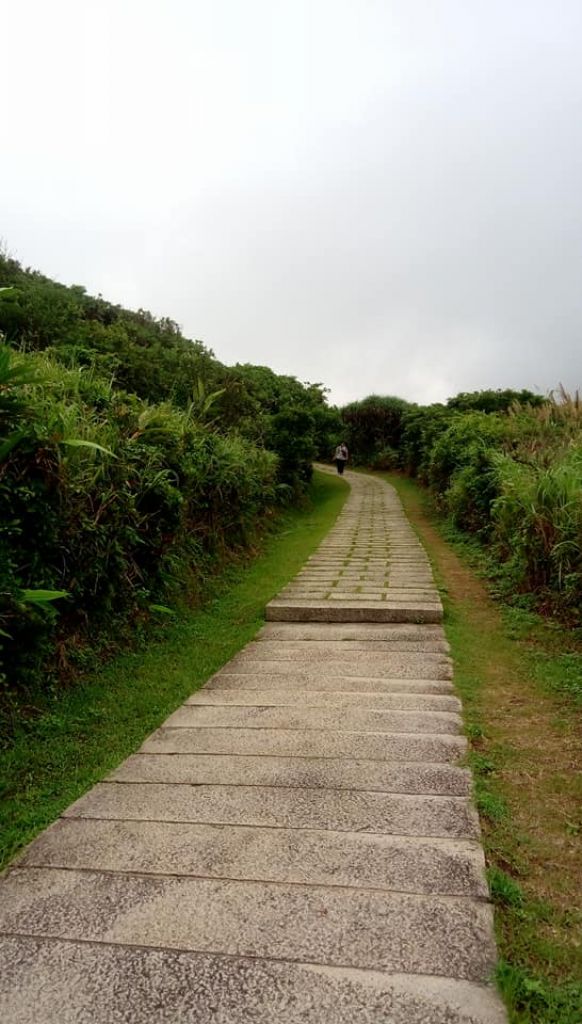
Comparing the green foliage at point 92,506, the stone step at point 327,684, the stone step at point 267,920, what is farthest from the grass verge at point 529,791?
the green foliage at point 92,506

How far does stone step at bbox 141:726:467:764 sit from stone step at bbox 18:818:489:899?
2.16 feet

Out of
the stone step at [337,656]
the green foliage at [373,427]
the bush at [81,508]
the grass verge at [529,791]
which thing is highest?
the green foliage at [373,427]

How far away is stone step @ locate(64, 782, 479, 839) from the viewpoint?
218 cm

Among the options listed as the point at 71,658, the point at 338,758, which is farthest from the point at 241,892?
the point at 71,658

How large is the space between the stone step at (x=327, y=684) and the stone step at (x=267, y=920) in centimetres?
190

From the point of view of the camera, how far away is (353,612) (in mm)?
5340

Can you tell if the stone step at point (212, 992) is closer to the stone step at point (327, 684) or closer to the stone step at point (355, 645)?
the stone step at point (327, 684)

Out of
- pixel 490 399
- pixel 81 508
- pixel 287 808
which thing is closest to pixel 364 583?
pixel 81 508

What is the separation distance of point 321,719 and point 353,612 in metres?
2.19

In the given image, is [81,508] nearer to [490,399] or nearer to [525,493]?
[525,493]

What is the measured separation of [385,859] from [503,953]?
0.44 meters

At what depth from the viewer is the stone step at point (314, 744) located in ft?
9.12

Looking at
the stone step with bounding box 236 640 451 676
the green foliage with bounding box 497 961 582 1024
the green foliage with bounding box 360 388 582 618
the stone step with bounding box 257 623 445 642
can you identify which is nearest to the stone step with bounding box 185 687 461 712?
the stone step with bounding box 236 640 451 676

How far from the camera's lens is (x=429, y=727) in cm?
312
